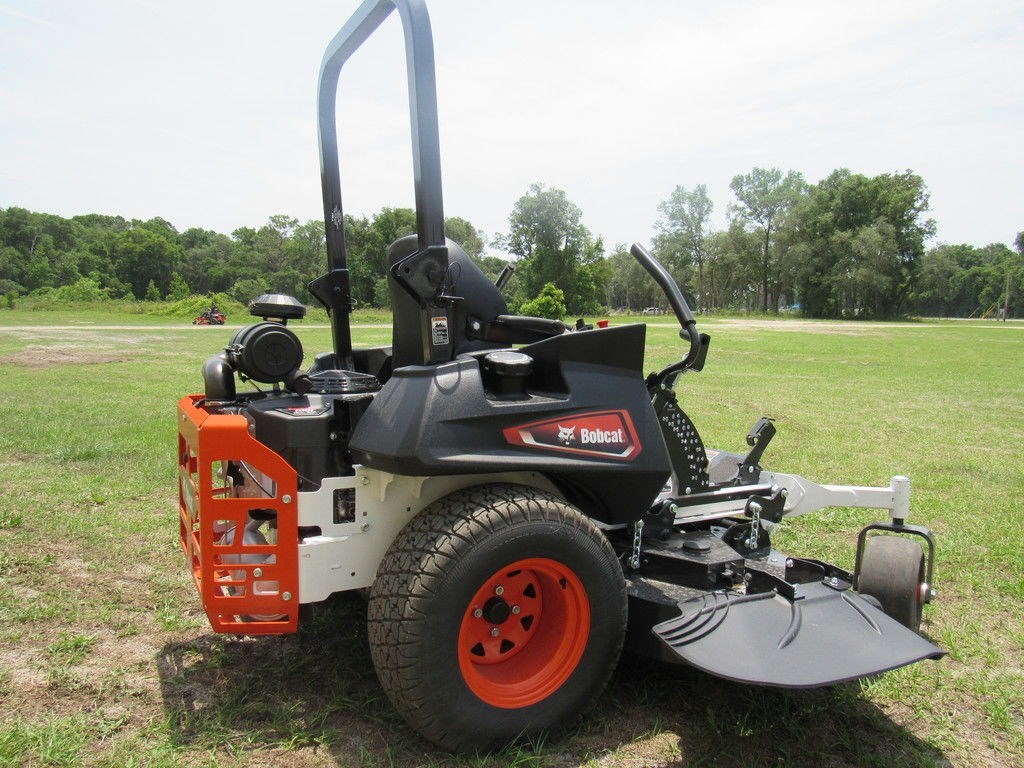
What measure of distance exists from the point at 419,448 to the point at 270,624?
0.81 meters

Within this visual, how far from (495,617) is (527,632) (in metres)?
0.20

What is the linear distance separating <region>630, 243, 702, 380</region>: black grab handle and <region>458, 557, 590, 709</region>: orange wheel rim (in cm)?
118

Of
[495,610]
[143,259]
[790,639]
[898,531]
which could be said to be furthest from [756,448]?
[143,259]

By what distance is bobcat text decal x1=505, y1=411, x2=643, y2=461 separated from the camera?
2643 millimetres

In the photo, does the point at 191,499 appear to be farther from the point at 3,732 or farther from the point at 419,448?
the point at 419,448

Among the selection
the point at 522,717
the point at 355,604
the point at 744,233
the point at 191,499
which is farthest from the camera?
the point at 744,233

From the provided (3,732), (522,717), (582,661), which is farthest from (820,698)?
(3,732)

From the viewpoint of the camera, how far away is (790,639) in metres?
2.61

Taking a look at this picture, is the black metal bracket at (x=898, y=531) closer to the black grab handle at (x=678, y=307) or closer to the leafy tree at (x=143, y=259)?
the black grab handle at (x=678, y=307)

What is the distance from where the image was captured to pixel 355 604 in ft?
12.0

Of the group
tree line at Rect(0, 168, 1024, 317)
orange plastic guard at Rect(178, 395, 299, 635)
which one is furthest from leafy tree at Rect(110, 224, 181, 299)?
orange plastic guard at Rect(178, 395, 299, 635)

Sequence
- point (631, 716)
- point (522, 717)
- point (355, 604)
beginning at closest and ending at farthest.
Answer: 1. point (522, 717)
2. point (631, 716)
3. point (355, 604)

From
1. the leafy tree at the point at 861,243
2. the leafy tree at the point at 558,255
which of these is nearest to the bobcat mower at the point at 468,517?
the leafy tree at the point at 558,255

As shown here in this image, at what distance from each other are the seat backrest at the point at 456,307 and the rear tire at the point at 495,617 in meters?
0.65
